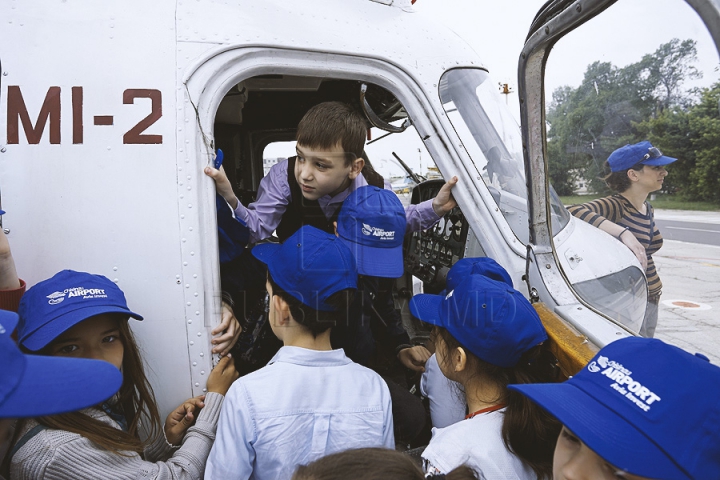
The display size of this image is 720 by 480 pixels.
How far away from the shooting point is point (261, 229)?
6.96ft

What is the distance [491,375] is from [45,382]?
121 centimetres

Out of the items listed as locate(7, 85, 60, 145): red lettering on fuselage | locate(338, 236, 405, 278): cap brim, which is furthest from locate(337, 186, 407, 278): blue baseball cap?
locate(7, 85, 60, 145): red lettering on fuselage

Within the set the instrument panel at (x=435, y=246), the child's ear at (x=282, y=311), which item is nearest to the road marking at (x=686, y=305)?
the child's ear at (x=282, y=311)

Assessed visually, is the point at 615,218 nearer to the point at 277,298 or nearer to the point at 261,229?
the point at 277,298

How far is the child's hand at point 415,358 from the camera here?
2.22m

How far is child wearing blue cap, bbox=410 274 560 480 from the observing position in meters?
1.29

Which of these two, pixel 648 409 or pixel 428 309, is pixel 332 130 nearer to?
pixel 428 309

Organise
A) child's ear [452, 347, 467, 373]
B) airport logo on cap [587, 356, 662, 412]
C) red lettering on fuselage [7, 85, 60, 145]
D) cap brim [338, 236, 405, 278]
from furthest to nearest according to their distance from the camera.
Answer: cap brim [338, 236, 405, 278], red lettering on fuselage [7, 85, 60, 145], child's ear [452, 347, 467, 373], airport logo on cap [587, 356, 662, 412]

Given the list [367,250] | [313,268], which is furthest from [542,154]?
[313,268]

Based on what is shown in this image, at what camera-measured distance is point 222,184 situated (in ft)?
5.95

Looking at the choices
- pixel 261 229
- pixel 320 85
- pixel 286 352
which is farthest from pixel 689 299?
pixel 320 85

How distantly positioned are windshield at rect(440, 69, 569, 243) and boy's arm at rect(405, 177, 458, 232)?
0.17 m

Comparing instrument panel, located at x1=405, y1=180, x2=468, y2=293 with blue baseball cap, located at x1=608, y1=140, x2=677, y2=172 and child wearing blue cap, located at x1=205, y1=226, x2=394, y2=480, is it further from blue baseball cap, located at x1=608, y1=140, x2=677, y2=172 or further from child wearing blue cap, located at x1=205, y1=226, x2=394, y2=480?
child wearing blue cap, located at x1=205, y1=226, x2=394, y2=480

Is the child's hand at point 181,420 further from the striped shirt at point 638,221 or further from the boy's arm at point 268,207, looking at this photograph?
the striped shirt at point 638,221
